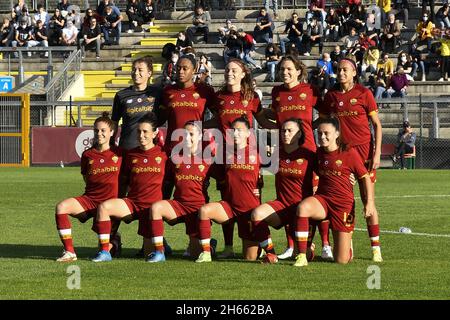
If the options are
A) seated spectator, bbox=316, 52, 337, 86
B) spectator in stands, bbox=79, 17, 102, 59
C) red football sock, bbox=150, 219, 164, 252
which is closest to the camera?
red football sock, bbox=150, 219, 164, 252

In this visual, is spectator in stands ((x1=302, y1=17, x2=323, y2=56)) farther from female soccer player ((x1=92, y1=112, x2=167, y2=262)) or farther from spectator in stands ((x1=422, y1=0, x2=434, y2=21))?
female soccer player ((x1=92, y1=112, x2=167, y2=262))

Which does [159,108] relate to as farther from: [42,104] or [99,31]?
[99,31]

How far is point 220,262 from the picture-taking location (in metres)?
12.3

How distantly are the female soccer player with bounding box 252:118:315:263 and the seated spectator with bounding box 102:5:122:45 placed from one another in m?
29.3

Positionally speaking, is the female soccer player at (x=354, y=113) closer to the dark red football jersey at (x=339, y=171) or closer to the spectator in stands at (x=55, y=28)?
the dark red football jersey at (x=339, y=171)

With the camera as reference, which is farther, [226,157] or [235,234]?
[235,234]

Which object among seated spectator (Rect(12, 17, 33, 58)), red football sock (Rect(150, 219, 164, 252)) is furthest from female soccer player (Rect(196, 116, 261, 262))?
seated spectator (Rect(12, 17, 33, 58))

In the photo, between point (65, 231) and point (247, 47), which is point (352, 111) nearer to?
point (65, 231)

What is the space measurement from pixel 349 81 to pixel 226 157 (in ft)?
5.04

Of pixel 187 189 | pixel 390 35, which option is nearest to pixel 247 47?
pixel 390 35

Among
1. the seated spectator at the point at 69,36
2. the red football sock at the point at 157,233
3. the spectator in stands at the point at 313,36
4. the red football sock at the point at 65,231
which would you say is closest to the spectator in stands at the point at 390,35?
the spectator in stands at the point at 313,36

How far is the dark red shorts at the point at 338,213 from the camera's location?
12203 mm

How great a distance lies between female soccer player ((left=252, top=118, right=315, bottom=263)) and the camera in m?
12.3
